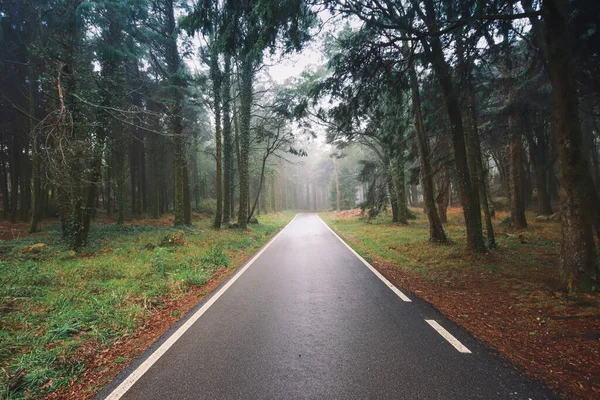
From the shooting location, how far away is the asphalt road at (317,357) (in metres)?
2.53

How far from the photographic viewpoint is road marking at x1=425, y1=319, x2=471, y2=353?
3231 mm

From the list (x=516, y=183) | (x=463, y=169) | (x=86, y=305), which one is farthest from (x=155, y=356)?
(x=516, y=183)

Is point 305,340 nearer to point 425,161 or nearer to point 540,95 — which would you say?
point 425,161

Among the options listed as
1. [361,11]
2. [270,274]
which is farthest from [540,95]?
[270,274]

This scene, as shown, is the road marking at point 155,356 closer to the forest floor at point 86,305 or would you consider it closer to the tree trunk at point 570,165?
the forest floor at point 86,305

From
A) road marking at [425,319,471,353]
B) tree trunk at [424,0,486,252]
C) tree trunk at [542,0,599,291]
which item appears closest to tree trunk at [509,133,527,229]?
tree trunk at [424,0,486,252]

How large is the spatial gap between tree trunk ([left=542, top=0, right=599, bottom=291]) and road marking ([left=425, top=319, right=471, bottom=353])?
292 centimetres

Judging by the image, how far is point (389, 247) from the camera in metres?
11.1

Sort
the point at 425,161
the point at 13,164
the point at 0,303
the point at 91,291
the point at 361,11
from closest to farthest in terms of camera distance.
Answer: the point at 0,303, the point at 91,291, the point at 361,11, the point at 425,161, the point at 13,164

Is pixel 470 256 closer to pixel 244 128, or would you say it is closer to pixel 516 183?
pixel 516 183

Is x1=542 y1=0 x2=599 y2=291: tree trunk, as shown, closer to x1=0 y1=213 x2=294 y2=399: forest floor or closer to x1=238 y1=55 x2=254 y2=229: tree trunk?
x1=0 y1=213 x2=294 y2=399: forest floor

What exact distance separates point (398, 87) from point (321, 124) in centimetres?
1013

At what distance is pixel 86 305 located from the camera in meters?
4.71

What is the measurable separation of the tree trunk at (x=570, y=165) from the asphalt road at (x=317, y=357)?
111 inches
